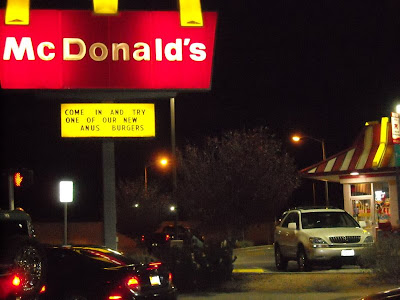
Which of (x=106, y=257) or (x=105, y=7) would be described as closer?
(x=106, y=257)

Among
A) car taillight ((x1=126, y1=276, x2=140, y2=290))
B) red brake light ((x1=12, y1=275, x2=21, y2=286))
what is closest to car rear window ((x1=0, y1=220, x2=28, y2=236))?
car taillight ((x1=126, y1=276, x2=140, y2=290))

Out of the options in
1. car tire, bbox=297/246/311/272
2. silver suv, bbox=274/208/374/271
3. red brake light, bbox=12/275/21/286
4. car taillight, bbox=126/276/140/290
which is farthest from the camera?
car tire, bbox=297/246/311/272

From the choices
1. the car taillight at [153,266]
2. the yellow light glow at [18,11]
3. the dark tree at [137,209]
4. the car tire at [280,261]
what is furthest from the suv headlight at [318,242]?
the dark tree at [137,209]

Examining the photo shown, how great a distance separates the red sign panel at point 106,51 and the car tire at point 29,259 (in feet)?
26.3

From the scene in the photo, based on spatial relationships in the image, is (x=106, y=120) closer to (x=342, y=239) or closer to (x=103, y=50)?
(x=103, y=50)

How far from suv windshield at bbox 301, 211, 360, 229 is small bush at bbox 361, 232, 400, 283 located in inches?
154

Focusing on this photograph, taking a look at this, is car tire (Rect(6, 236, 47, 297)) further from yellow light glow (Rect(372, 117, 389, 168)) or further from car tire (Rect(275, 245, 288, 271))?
yellow light glow (Rect(372, 117, 389, 168))

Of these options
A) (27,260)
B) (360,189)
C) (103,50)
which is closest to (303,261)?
(103,50)

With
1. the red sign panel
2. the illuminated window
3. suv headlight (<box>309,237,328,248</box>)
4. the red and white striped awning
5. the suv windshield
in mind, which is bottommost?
suv headlight (<box>309,237,328,248</box>)

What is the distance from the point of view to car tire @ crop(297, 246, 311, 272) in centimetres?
1939

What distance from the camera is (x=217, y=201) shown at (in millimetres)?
40312

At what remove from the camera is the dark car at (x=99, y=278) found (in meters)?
11.2

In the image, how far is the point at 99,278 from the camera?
11.3 meters

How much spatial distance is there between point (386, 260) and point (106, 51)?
29.8ft
